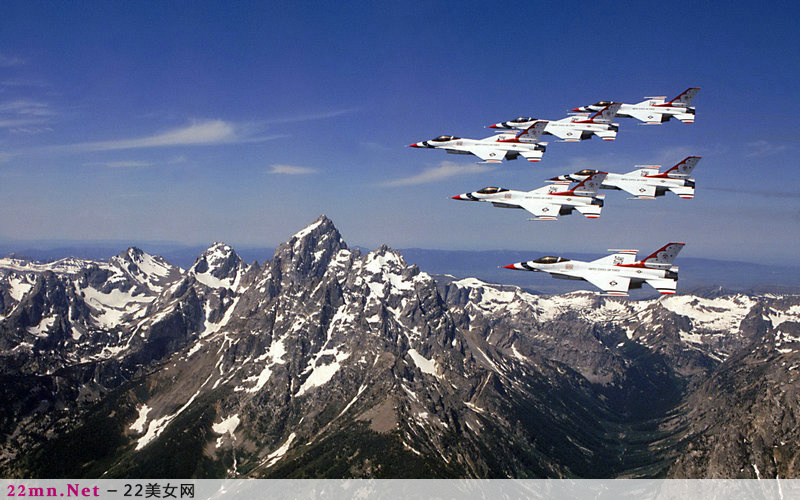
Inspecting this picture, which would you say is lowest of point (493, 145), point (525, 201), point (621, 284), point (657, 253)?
point (621, 284)

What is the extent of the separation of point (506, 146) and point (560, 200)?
62.3ft

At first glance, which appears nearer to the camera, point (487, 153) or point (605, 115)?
point (605, 115)

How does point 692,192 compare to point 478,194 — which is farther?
point 478,194

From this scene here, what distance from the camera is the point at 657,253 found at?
87875mm

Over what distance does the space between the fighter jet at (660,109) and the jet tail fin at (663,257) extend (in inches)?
1250

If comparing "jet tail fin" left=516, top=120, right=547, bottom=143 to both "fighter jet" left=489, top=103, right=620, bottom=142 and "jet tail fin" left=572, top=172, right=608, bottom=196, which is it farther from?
"jet tail fin" left=572, top=172, right=608, bottom=196

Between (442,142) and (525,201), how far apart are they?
2908 centimetres

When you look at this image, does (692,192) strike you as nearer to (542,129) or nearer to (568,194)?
(568,194)

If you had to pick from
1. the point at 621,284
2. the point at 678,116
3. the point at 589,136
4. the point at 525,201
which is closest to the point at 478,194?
the point at 525,201

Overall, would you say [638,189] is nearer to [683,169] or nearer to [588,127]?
[683,169]

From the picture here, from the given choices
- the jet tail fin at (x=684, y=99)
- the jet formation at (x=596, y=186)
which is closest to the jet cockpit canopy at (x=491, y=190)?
the jet formation at (x=596, y=186)

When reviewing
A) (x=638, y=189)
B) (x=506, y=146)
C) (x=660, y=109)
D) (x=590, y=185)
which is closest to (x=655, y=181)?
(x=638, y=189)

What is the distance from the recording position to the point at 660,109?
343 feet

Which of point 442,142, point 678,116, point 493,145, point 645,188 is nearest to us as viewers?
point 645,188
